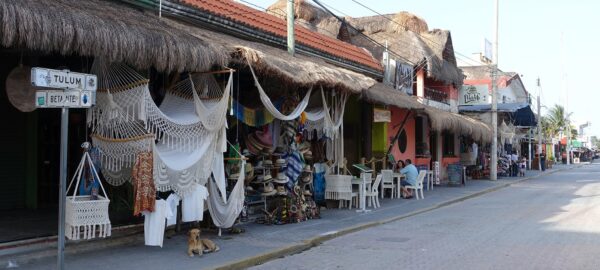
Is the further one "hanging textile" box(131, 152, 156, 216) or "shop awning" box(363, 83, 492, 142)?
"shop awning" box(363, 83, 492, 142)

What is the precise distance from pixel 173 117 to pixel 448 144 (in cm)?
2196

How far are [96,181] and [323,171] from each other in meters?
7.36

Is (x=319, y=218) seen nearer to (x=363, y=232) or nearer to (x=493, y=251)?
(x=363, y=232)

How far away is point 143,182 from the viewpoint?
28.2ft

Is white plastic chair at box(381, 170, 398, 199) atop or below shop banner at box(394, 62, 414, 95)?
below

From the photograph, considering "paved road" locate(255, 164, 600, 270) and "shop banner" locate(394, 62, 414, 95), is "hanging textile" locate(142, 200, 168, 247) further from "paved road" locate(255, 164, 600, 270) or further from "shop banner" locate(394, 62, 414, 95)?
"shop banner" locate(394, 62, 414, 95)

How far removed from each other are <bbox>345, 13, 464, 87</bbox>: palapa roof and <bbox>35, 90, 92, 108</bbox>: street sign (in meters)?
18.8

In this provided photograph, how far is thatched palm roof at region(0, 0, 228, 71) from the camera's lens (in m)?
6.82

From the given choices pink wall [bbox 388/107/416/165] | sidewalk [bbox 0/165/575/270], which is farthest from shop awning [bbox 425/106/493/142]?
sidewalk [bbox 0/165/575/270]

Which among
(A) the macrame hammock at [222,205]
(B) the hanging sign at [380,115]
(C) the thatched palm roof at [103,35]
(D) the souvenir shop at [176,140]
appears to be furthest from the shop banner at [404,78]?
(C) the thatched palm roof at [103,35]

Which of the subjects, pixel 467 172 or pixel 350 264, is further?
pixel 467 172

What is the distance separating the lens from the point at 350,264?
27.8 feet

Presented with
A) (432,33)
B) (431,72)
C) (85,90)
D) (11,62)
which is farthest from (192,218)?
(432,33)

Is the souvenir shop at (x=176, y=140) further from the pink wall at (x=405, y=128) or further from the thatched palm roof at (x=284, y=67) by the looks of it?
the pink wall at (x=405, y=128)
